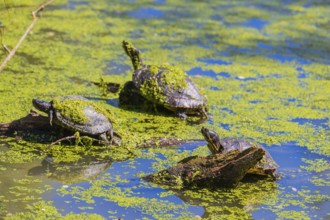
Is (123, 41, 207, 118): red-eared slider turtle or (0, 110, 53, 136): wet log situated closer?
(0, 110, 53, 136): wet log

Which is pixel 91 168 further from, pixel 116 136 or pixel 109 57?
pixel 109 57

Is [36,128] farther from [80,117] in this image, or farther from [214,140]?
[214,140]

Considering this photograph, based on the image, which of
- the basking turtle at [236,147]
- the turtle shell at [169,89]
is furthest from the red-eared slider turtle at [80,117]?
the turtle shell at [169,89]

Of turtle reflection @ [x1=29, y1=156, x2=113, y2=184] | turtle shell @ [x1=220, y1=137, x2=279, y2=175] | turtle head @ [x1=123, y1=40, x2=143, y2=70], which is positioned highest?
turtle head @ [x1=123, y1=40, x2=143, y2=70]

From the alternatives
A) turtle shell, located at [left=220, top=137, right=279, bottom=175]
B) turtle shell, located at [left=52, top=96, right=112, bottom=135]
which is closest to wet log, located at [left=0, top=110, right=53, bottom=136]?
turtle shell, located at [left=52, top=96, right=112, bottom=135]

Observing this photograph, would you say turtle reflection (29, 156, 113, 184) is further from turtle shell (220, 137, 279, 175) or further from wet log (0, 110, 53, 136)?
turtle shell (220, 137, 279, 175)
